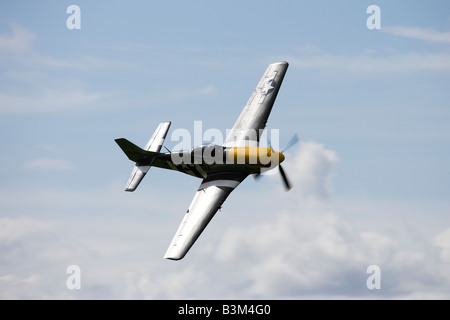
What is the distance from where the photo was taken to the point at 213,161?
3575 cm

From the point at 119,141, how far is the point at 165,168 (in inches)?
121

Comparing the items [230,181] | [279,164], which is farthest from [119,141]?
[279,164]

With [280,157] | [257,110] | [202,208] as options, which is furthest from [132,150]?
[280,157]

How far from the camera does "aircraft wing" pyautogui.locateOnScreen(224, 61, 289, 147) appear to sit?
124 feet

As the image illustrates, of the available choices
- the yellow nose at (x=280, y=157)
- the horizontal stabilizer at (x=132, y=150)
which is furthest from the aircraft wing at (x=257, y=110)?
the horizontal stabilizer at (x=132, y=150)

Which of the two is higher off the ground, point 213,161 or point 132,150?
point 132,150

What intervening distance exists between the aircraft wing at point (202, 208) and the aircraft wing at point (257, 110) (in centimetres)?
243

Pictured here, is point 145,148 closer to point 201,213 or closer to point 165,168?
point 165,168

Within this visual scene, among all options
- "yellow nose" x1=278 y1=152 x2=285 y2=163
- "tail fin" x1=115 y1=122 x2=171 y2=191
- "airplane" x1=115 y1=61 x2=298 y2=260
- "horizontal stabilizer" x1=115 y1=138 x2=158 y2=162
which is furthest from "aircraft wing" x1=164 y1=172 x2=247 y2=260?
"horizontal stabilizer" x1=115 y1=138 x2=158 y2=162

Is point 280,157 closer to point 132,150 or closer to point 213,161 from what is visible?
point 213,161

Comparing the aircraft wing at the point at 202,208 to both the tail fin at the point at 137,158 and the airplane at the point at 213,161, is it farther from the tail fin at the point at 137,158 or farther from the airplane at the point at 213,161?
the tail fin at the point at 137,158

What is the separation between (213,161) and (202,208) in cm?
326

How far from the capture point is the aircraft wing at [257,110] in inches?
1489

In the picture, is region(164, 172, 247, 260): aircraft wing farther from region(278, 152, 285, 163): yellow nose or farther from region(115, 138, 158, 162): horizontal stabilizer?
region(115, 138, 158, 162): horizontal stabilizer
